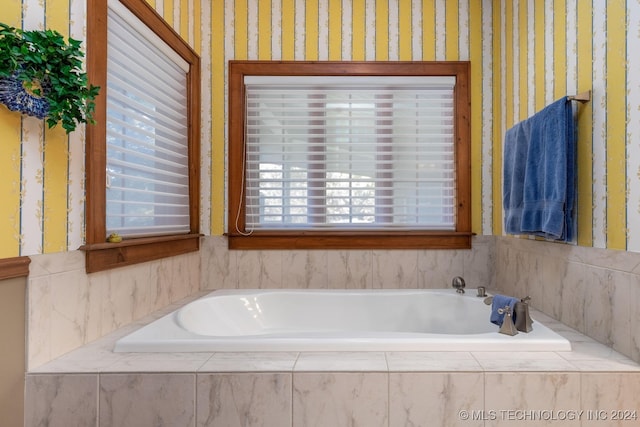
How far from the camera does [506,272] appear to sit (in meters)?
2.46

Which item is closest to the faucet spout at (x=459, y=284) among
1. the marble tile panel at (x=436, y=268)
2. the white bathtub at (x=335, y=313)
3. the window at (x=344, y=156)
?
the white bathtub at (x=335, y=313)

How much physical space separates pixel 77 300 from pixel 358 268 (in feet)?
5.42

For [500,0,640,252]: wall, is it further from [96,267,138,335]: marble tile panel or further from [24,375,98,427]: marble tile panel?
[96,267,138,335]: marble tile panel

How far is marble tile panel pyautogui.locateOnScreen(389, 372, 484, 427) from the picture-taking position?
1276 millimetres

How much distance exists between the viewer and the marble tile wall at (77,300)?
1326 millimetres

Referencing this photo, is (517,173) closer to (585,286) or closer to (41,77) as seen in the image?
(585,286)

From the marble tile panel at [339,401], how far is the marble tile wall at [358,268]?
1.35 meters

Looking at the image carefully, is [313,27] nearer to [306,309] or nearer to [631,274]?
[306,309]

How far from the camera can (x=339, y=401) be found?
128 centimetres

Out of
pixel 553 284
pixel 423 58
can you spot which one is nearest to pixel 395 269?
pixel 553 284

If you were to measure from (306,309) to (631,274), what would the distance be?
65.7 inches

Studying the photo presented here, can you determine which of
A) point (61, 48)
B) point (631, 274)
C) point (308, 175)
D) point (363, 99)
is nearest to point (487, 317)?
point (631, 274)

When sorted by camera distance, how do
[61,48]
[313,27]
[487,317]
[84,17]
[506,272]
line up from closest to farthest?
[61,48], [84,17], [487,317], [506,272], [313,27]

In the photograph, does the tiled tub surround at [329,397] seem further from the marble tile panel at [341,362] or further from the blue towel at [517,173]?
the blue towel at [517,173]
